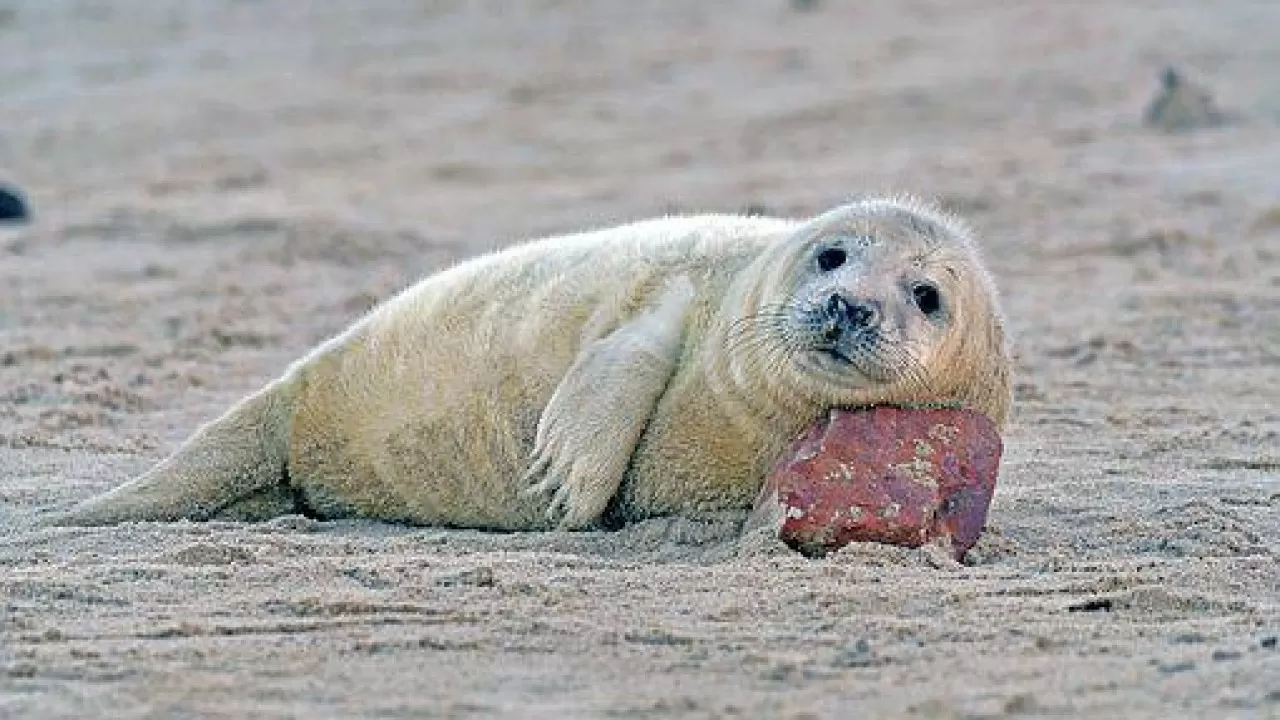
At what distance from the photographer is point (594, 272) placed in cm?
609

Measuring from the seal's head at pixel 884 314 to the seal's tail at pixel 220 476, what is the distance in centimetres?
126

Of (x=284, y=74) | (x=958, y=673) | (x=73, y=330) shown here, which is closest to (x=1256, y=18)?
(x=284, y=74)

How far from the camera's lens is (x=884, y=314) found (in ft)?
17.5

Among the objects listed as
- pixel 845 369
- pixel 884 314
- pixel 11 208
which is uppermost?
pixel 884 314

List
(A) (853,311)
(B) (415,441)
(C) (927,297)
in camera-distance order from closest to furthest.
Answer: (A) (853,311), (C) (927,297), (B) (415,441)

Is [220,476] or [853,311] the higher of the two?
[853,311]

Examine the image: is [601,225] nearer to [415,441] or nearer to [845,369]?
[415,441]

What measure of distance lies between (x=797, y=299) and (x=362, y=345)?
4.31 ft

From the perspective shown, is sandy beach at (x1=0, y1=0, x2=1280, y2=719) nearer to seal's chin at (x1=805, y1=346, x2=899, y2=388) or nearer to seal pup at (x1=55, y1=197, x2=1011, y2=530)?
seal pup at (x1=55, y1=197, x2=1011, y2=530)

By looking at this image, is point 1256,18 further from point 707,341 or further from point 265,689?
point 265,689

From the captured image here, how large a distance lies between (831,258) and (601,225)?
18.4ft

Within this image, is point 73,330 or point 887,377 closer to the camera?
point 887,377

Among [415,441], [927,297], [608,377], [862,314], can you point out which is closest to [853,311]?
[862,314]

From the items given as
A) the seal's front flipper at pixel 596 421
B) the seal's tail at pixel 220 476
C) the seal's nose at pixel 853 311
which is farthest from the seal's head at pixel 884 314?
the seal's tail at pixel 220 476
